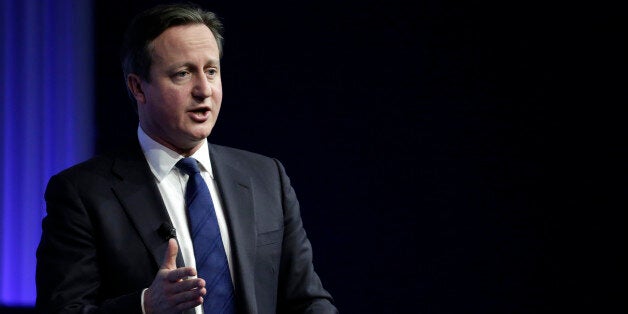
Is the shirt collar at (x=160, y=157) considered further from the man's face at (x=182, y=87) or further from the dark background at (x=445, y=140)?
the dark background at (x=445, y=140)

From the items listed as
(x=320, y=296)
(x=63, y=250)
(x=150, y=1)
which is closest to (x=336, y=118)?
(x=150, y=1)

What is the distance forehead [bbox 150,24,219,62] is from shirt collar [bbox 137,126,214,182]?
0.67ft

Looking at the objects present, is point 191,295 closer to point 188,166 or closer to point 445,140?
point 188,166

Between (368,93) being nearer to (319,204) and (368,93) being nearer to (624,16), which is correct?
(319,204)

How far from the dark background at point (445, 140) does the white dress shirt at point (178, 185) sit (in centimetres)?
140

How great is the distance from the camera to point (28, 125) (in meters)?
3.44

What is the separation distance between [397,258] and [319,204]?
0.39 metres

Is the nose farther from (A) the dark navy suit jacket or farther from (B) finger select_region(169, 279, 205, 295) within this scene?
(B) finger select_region(169, 279, 205, 295)

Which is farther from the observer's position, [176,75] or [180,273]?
[176,75]

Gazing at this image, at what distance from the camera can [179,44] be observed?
6.22 feet

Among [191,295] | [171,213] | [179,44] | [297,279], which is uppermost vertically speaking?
[179,44]

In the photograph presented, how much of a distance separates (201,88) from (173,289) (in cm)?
51

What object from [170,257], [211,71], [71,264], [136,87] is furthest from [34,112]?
[170,257]

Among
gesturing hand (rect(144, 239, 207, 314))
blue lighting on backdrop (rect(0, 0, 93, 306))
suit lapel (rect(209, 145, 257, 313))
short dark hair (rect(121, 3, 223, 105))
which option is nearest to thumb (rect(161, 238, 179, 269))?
gesturing hand (rect(144, 239, 207, 314))
